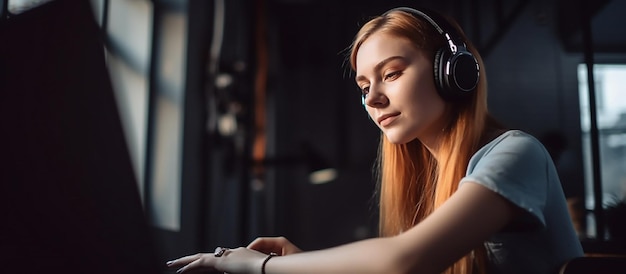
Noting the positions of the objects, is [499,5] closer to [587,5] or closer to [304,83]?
[587,5]

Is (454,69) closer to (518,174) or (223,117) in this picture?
(518,174)

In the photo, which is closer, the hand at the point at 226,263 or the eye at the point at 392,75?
the hand at the point at 226,263

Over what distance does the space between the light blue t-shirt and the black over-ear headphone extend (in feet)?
0.31

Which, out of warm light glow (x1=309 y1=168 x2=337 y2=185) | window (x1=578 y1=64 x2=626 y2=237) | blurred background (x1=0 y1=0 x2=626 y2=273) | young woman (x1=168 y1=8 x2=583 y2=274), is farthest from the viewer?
warm light glow (x1=309 y1=168 x2=337 y2=185)

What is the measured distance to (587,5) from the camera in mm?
1943

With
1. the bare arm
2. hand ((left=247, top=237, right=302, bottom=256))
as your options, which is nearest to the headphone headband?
the bare arm

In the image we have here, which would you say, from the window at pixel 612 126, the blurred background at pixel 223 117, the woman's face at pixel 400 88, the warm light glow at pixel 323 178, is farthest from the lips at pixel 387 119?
the warm light glow at pixel 323 178

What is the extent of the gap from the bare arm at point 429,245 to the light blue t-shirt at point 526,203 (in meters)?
0.02

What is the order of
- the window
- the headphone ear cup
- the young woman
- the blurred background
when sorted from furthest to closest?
the window < the headphone ear cup < the young woman < the blurred background

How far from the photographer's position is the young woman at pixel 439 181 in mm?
610

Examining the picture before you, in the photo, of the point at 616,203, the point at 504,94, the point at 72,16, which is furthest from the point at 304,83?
the point at 72,16

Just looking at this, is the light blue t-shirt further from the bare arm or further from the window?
the window

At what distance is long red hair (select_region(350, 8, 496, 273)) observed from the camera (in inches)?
32.8

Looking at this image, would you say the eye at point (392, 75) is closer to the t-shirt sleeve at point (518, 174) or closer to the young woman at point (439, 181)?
the young woman at point (439, 181)
